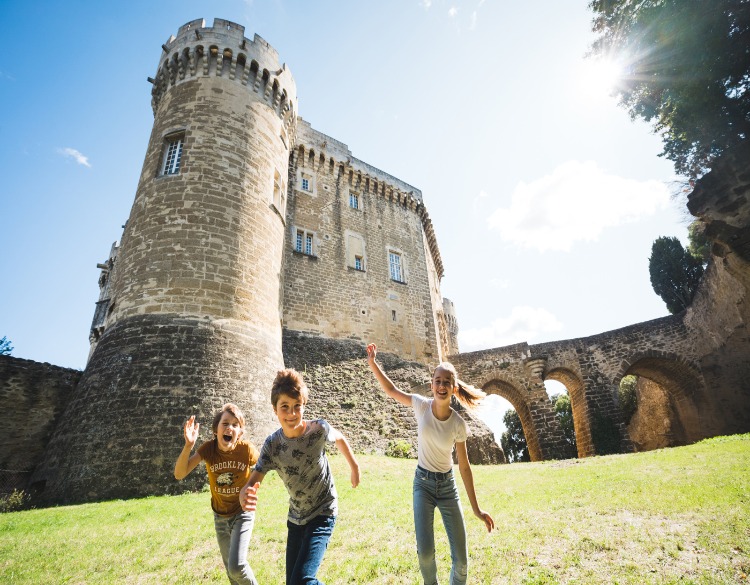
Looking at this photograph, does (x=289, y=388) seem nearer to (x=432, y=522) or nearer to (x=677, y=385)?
(x=432, y=522)

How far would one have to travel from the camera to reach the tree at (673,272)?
76.9ft

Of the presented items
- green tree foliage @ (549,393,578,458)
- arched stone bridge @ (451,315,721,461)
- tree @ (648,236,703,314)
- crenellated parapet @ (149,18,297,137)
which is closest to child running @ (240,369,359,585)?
crenellated parapet @ (149,18,297,137)

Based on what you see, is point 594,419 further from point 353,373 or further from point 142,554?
point 142,554

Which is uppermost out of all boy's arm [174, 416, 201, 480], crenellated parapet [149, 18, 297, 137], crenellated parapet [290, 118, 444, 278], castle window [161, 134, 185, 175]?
crenellated parapet [290, 118, 444, 278]

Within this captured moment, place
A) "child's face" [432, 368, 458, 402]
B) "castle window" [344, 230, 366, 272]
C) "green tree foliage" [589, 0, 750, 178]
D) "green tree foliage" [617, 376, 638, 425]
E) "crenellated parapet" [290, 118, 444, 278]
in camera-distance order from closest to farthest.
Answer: "child's face" [432, 368, 458, 402] < "green tree foliage" [589, 0, 750, 178] < "castle window" [344, 230, 366, 272] < "crenellated parapet" [290, 118, 444, 278] < "green tree foliage" [617, 376, 638, 425]

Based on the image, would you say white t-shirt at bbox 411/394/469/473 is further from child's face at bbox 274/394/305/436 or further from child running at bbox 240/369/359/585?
child's face at bbox 274/394/305/436

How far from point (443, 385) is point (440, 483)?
2.46 feet

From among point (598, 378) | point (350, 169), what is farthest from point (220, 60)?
point (598, 378)

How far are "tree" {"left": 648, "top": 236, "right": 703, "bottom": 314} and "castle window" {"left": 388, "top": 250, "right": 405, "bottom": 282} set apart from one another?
18.1m

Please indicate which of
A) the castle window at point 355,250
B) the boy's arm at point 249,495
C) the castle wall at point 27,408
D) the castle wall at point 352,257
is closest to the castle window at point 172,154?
the castle wall at point 352,257

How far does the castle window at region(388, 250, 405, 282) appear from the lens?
63.1 feet

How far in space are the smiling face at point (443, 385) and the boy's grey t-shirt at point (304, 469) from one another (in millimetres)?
936

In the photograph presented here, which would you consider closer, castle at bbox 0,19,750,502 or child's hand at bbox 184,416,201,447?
child's hand at bbox 184,416,201,447

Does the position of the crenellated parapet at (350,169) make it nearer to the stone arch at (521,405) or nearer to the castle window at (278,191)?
the castle window at (278,191)
